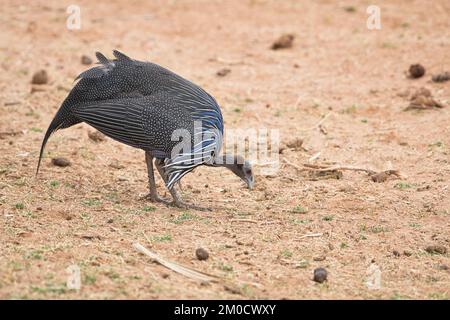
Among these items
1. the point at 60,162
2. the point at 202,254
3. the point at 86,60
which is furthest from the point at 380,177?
the point at 86,60

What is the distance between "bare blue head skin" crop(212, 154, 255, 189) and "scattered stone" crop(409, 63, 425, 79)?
316cm

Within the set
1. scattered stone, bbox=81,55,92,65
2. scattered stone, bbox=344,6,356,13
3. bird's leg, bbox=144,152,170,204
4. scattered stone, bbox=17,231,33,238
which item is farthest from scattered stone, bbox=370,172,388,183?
scattered stone, bbox=344,6,356,13

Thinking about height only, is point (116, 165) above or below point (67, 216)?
above

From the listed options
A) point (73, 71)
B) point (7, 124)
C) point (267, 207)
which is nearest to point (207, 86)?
point (73, 71)

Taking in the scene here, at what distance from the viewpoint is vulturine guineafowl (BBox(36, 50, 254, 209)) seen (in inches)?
225

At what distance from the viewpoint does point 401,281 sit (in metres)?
4.75

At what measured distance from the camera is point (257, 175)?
22.0 feet

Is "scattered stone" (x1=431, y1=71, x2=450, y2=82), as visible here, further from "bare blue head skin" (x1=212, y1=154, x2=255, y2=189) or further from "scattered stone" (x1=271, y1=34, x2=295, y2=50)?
"bare blue head skin" (x1=212, y1=154, x2=255, y2=189)

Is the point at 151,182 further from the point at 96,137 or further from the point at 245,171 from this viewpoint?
the point at 96,137

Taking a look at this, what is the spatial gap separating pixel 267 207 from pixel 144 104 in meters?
1.13

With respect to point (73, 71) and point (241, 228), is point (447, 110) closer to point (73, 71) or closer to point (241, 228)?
point (241, 228)

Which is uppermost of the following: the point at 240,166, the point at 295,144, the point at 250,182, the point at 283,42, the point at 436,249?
the point at 283,42

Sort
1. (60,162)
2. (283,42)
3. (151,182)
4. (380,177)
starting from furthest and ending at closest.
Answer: (283,42) → (60,162) → (380,177) → (151,182)

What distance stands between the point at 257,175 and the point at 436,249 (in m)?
1.90
